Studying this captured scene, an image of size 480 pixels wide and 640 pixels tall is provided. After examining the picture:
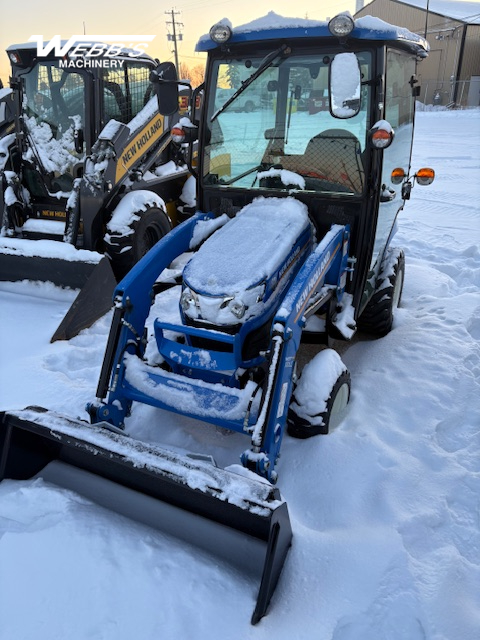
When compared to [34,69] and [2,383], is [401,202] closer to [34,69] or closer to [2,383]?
[2,383]

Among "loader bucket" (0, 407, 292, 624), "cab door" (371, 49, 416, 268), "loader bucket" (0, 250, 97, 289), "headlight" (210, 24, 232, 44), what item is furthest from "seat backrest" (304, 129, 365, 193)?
"loader bucket" (0, 250, 97, 289)

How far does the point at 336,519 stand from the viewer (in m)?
2.63

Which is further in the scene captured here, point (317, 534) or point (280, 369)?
point (280, 369)

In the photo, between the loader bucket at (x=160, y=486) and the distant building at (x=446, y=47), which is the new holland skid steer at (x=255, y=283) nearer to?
the loader bucket at (x=160, y=486)

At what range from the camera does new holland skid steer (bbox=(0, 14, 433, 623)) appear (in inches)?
94.5

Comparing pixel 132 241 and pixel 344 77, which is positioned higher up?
pixel 344 77

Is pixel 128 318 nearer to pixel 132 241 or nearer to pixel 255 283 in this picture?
pixel 255 283

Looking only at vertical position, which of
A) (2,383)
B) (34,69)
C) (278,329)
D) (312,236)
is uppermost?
(34,69)

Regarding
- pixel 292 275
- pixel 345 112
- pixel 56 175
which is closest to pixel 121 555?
pixel 292 275

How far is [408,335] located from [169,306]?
7.21 ft

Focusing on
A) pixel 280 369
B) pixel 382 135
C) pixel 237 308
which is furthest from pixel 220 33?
pixel 280 369

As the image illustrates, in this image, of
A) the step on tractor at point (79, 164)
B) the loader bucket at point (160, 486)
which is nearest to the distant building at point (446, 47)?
the step on tractor at point (79, 164)

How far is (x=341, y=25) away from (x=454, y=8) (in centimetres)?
3879

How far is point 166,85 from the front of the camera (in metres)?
3.48
